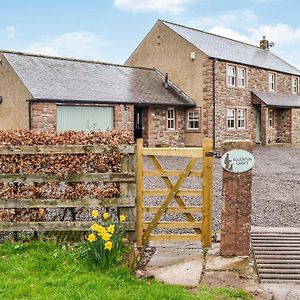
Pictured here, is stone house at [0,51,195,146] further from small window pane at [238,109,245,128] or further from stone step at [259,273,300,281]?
stone step at [259,273,300,281]

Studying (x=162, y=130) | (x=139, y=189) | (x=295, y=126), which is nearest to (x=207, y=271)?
(x=139, y=189)

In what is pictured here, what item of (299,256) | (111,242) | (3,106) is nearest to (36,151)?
(111,242)

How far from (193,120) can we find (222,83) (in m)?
3.05

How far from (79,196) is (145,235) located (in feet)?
3.71

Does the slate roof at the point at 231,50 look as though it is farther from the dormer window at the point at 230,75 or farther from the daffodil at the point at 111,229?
the daffodil at the point at 111,229

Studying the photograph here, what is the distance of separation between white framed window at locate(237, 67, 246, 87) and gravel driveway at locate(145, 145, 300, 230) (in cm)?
1063

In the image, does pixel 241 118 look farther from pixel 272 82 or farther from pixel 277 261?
pixel 277 261

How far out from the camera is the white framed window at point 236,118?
1172 inches

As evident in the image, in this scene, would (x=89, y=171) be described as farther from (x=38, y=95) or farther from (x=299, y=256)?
(x=38, y=95)

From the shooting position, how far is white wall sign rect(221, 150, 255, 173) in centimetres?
598

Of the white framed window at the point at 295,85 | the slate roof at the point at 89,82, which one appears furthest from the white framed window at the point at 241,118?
the white framed window at the point at 295,85

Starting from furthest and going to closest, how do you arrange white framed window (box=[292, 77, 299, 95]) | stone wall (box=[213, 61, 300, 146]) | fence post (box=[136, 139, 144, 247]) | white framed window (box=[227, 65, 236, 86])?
1. white framed window (box=[292, 77, 299, 95])
2. white framed window (box=[227, 65, 236, 86])
3. stone wall (box=[213, 61, 300, 146])
4. fence post (box=[136, 139, 144, 247])

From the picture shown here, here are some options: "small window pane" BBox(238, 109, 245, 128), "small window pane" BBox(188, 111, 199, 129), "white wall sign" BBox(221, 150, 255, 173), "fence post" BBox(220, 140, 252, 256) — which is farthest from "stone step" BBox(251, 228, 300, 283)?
"small window pane" BBox(238, 109, 245, 128)

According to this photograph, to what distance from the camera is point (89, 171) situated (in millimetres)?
6484
